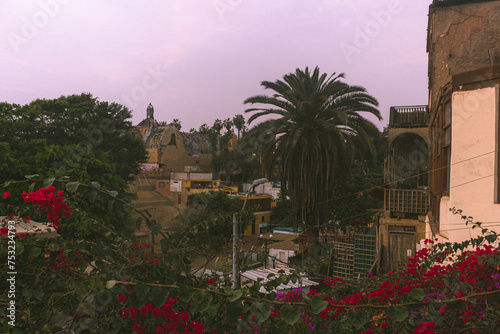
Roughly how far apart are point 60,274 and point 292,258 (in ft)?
54.9

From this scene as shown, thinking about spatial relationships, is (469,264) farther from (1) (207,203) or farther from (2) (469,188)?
(1) (207,203)

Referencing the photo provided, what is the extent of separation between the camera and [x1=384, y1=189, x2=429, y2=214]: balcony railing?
1295cm

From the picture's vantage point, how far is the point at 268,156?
49.2 feet

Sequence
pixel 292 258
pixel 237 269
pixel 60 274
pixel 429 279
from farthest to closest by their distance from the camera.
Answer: pixel 292 258
pixel 237 269
pixel 429 279
pixel 60 274

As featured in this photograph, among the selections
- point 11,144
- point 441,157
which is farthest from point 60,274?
point 11,144

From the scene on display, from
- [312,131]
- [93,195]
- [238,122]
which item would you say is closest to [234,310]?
[93,195]

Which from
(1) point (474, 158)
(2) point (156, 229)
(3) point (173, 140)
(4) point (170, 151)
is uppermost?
(3) point (173, 140)

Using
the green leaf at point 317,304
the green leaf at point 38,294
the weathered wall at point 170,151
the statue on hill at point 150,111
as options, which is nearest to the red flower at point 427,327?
the green leaf at point 317,304

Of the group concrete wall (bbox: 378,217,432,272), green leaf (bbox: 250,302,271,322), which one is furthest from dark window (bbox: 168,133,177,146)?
green leaf (bbox: 250,302,271,322)

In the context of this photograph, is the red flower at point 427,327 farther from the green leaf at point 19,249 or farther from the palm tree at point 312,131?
the palm tree at point 312,131

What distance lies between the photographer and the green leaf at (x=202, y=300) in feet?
5.41

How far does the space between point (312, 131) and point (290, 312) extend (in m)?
12.8

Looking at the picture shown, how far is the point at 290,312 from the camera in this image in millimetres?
1609

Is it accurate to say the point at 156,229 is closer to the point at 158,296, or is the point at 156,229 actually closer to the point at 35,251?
the point at 158,296
